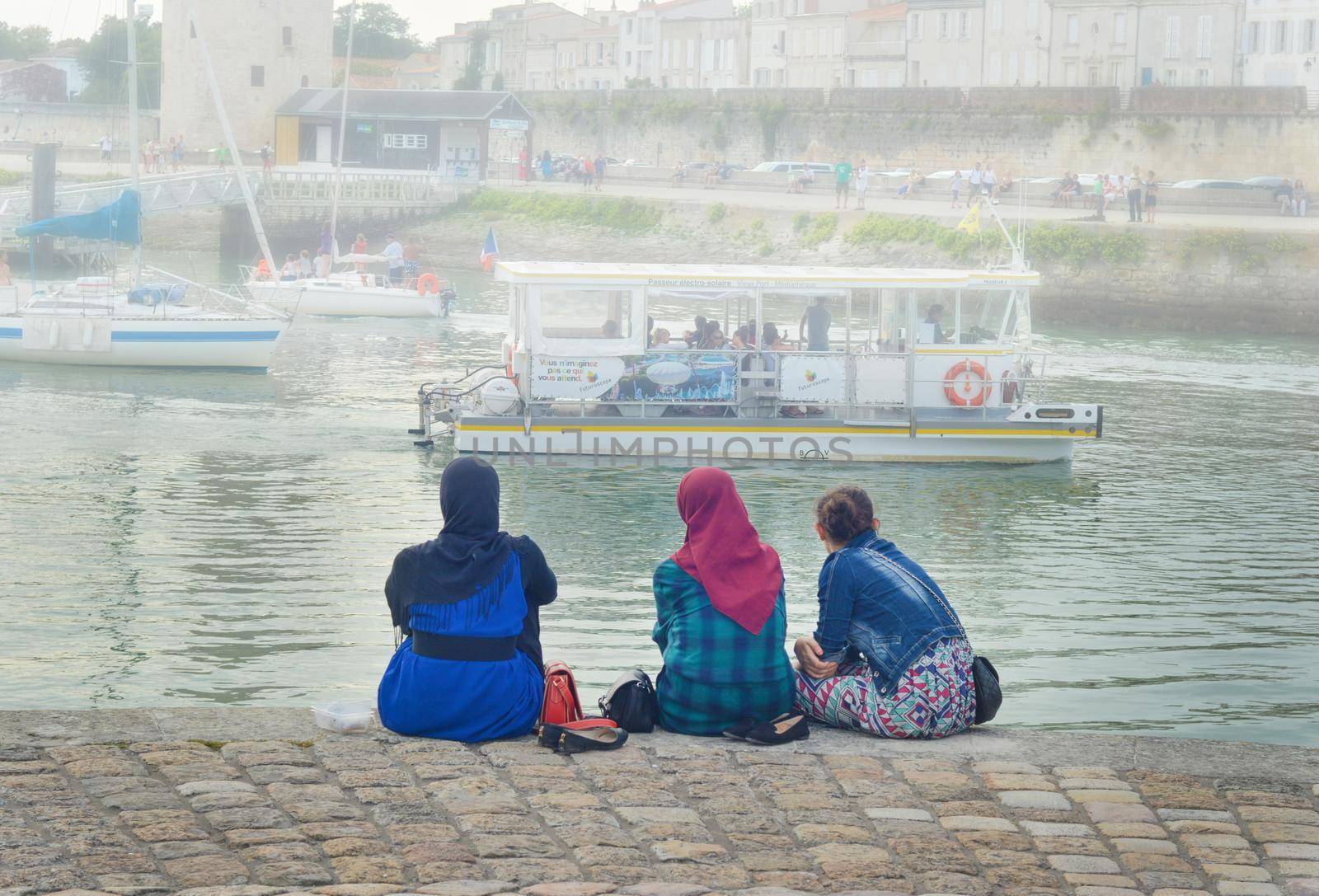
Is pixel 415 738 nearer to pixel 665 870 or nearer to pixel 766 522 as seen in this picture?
pixel 665 870

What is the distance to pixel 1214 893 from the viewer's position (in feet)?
18.1

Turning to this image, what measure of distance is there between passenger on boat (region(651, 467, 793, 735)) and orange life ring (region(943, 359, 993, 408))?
13.1 metres

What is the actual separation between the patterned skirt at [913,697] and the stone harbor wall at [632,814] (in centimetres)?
7

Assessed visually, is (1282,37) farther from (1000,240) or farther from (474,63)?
(474,63)

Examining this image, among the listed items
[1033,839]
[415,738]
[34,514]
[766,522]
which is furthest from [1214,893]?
[34,514]

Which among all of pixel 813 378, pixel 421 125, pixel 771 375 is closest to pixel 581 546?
pixel 771 375

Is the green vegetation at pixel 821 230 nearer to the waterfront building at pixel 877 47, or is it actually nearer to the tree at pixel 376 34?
the waterfront building at pixel 877 47

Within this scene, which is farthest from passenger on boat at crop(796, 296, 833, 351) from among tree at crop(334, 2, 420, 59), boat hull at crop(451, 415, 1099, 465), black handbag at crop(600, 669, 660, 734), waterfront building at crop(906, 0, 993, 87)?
tree at crop(334, 2, 420, 59)

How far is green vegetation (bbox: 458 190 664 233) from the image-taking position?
56.2m

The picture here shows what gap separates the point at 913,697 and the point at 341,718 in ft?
7.49

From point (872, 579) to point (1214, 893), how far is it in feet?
6.12

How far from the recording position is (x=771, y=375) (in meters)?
19.4

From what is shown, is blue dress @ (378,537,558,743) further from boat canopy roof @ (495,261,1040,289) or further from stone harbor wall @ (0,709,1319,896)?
boat canopy roof @ (495,261,1040,289)

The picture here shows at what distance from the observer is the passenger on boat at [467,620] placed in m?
6.57
